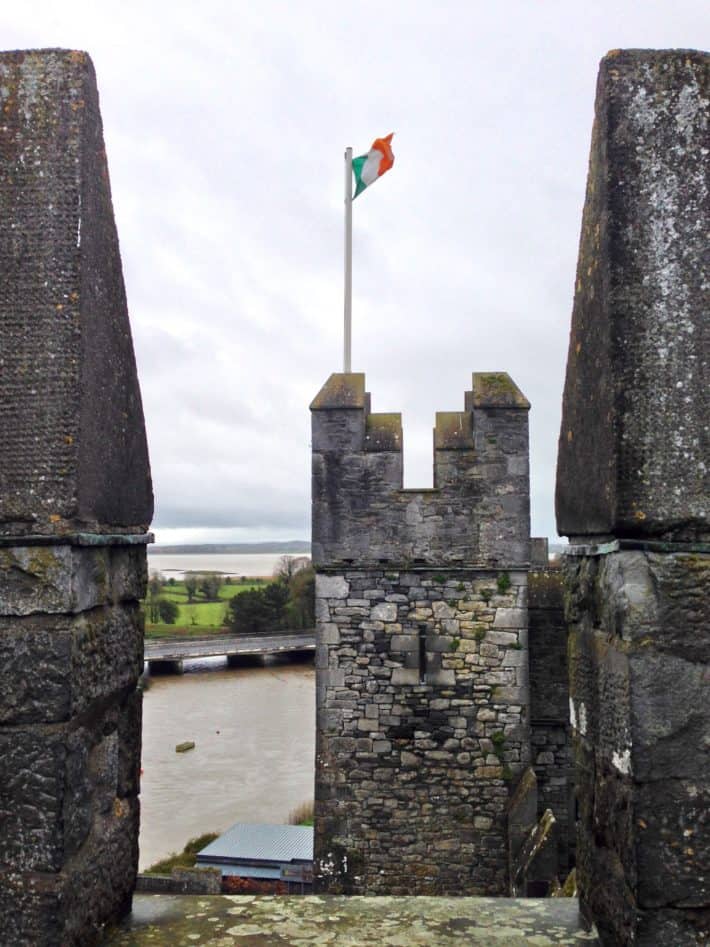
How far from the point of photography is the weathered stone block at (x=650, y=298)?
2.40m

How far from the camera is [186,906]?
2.99 m

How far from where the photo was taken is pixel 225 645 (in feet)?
168

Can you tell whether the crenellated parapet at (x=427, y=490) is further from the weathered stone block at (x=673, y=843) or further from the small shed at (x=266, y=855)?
the small shed at (x=266, y=855)

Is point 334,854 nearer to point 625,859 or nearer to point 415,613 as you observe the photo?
point 415,613

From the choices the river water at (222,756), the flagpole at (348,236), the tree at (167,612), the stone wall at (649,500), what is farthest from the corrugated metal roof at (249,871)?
the tree at (167,612)

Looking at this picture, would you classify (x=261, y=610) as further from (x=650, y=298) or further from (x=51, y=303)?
(x=650, y=298)

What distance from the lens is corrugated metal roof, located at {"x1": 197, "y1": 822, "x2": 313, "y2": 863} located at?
49.5 feet

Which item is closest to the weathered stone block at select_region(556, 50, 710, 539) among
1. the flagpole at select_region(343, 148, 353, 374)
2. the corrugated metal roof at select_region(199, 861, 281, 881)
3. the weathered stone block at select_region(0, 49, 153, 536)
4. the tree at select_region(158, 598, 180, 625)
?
the weathered stone block at select_region(0, 49, 153, 536)

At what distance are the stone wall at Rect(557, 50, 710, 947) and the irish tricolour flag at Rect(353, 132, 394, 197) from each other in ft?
24.7

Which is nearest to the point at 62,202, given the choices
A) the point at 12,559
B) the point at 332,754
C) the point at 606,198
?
the point at 12,559

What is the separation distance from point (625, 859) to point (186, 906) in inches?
61.0

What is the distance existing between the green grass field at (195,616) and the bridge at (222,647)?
4430 millimetres

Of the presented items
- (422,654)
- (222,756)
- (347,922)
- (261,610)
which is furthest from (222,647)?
(347,922)

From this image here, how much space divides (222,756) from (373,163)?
2352 centimetres
